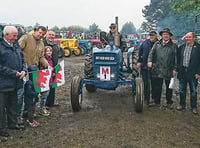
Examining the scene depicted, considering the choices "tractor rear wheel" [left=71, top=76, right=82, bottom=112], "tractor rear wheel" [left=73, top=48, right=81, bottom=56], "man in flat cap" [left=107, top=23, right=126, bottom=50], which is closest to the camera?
"tractor rear wheel" [left=71, top=76, right=82, bottom=112]

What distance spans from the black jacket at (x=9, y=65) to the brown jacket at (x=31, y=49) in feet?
1.66

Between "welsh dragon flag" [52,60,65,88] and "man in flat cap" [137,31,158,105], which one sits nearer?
"welsh dragon flag" [52,60,65,88]

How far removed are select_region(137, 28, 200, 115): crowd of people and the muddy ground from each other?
370 millimetres

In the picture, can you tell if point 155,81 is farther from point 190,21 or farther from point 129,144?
point 190,21

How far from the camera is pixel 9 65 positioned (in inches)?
146

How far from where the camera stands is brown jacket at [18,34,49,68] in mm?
4375

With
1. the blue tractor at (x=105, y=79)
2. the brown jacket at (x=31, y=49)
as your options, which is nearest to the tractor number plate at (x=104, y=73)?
the blue tractor at (x=105, y=79)

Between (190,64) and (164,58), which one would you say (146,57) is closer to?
(164,58)

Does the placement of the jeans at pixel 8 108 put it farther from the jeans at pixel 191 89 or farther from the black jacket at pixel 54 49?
the jeans at pixel 191 89

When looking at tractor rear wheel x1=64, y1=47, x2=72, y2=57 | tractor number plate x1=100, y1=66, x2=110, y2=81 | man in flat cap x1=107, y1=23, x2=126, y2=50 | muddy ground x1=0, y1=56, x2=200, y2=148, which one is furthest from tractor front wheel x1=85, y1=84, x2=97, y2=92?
tractor rear wheel x1=64, y1=47, x2=72, y2=57

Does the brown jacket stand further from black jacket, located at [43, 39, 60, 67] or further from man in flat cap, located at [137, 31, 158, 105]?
man in flat cap, located at [137, 31, 158, 105]

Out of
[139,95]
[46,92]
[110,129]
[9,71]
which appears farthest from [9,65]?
[139,95]

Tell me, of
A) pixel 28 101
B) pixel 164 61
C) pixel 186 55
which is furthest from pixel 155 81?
pixel 28 101

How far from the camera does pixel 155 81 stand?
5.54 meters
